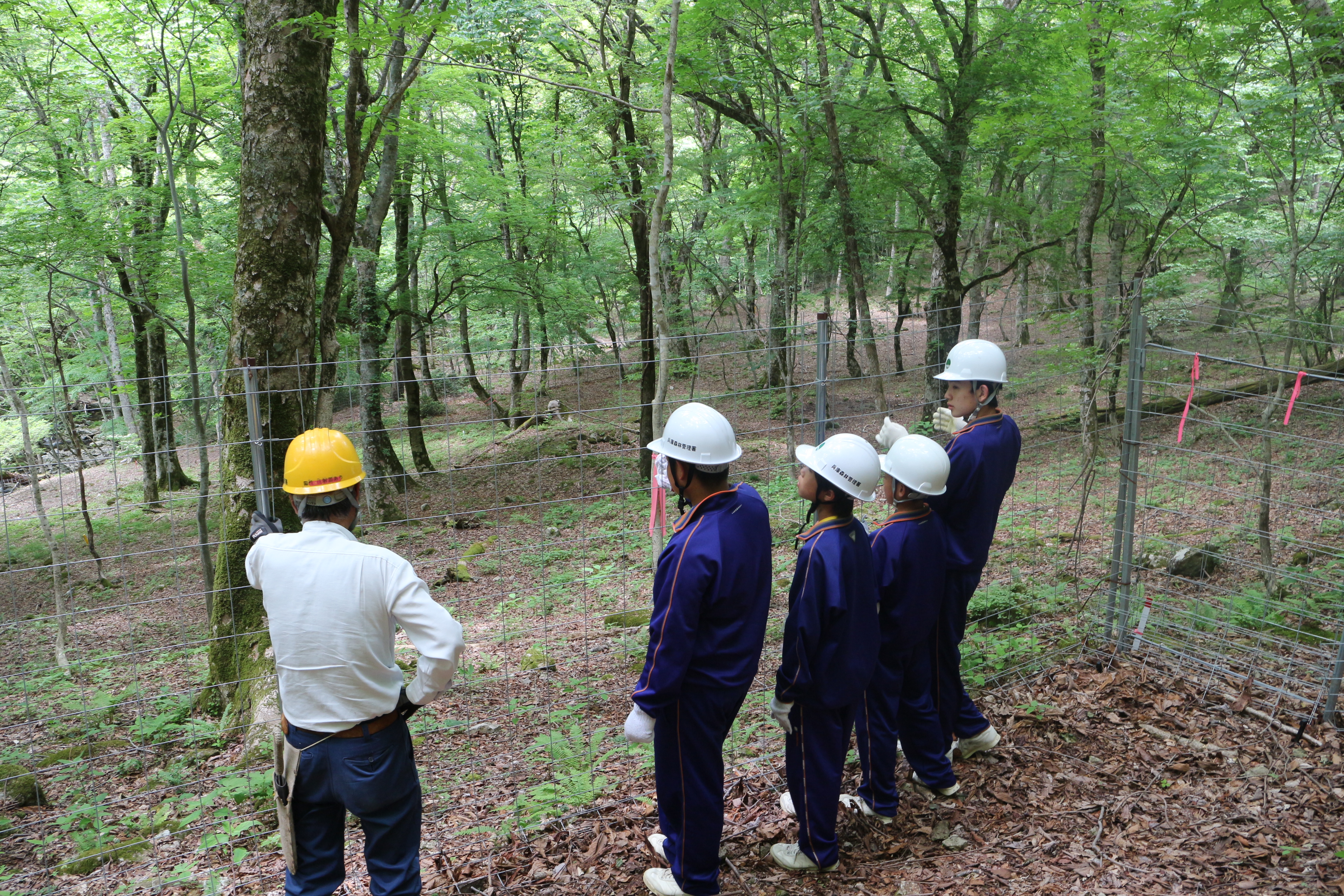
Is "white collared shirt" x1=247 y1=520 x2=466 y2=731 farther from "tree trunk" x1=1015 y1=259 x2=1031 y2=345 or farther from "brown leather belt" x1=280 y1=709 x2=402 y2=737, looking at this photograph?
"tree trunk" x1=1015 y1=259 x2=1031 y2=345

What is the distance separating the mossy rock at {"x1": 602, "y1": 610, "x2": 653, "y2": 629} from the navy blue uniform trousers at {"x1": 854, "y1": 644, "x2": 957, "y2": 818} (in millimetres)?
3417

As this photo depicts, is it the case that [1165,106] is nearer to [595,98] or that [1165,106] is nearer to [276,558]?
[595,98]

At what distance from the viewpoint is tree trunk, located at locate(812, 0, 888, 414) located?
436 inches

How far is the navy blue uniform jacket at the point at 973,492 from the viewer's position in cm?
414

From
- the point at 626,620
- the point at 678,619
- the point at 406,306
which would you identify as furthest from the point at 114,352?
the point at 678,619

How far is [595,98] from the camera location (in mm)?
13211

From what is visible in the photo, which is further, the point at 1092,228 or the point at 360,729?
the point at 1092,228

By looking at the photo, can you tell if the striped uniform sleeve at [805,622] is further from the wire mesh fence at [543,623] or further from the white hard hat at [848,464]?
the wire mesh fence at [543,623]

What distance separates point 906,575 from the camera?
3.83m

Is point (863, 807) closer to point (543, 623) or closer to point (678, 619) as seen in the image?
point (678, 619)

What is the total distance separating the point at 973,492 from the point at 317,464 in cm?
319

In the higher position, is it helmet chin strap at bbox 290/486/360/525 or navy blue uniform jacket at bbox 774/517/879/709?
helmet chin strap at bbox 290/486/360/525

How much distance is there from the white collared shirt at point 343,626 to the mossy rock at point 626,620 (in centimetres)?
456

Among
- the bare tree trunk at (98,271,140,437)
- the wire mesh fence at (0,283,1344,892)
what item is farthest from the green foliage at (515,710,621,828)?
the bare tree trunk at (98,271,140,437)
